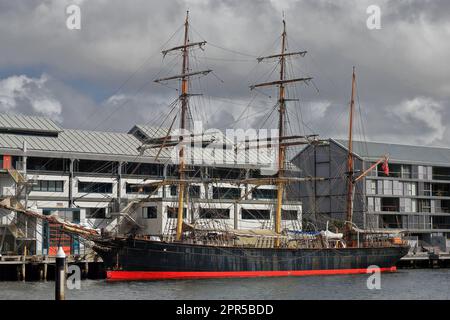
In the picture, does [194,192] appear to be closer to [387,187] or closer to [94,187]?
[94,187]

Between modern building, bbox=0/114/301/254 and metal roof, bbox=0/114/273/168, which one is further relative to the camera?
metal roof, bbox=0/114/273/168

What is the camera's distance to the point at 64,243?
3410 inches

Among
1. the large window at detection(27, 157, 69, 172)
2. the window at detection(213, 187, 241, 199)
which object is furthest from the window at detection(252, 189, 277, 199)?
the large window at detection(27, 157, 69, 172)

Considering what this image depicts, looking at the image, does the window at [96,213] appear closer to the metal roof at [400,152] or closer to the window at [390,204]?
the metal roof at [400,152]

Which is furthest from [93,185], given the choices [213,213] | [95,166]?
[213,213]

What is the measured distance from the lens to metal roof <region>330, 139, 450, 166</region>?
124 m

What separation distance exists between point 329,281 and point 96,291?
23870 mm

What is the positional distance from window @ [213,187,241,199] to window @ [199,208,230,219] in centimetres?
330

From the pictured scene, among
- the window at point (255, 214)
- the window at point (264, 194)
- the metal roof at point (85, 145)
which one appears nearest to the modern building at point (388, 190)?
the window at point (264, 194)

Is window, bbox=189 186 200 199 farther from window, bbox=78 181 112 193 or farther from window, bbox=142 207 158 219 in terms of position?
window, bbox=78 181 112 193

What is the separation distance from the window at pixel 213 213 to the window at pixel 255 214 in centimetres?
282

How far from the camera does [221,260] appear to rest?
82.1 meters

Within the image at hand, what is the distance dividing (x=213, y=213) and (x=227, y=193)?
855 centimetres
